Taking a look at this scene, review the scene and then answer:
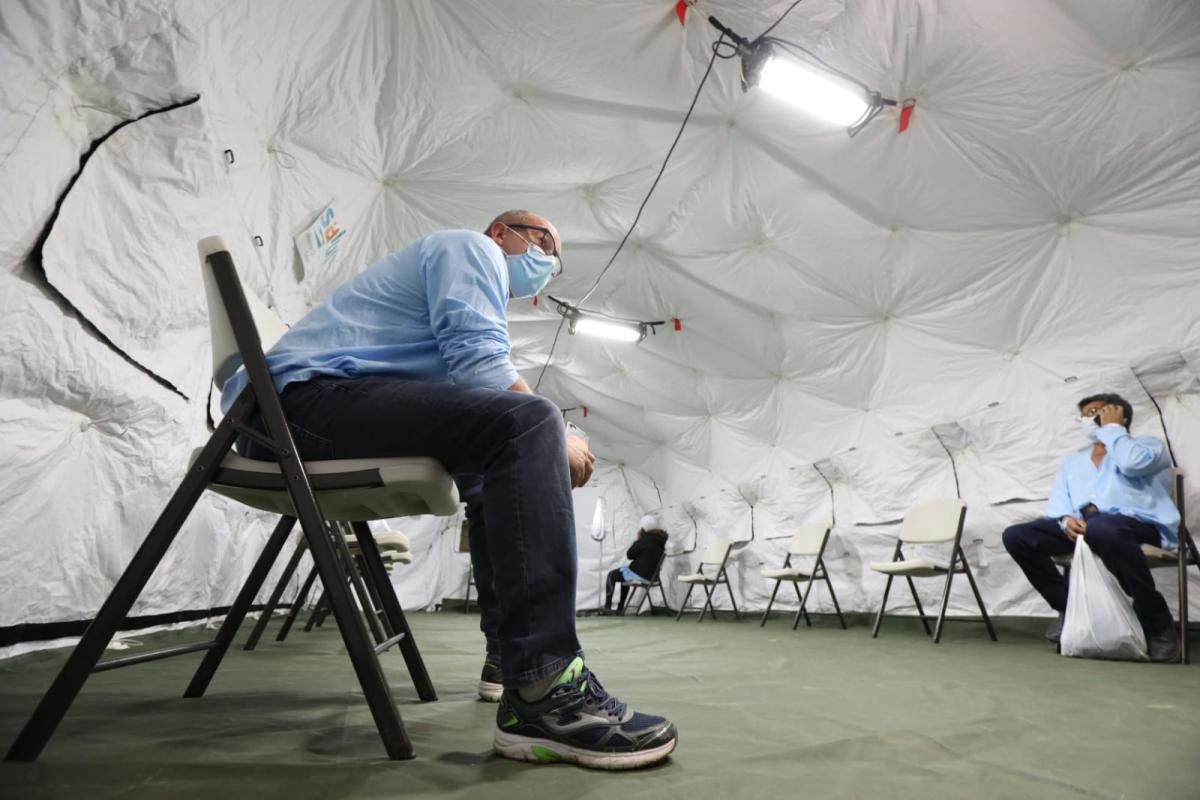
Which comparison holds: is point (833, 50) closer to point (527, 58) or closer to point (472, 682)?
point (527, 58)

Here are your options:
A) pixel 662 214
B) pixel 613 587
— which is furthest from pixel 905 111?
pixel 613 587

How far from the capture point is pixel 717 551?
6.68m

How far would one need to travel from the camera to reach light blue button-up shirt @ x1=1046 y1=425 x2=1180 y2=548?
296 cm

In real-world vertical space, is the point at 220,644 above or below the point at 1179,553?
below

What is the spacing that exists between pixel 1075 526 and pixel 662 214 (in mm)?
3169

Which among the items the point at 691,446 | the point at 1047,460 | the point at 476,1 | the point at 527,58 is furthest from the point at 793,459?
the point at 476,1

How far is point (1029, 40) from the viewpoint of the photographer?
300cm

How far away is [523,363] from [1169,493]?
5.82 m

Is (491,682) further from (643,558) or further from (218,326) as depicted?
(643,558)

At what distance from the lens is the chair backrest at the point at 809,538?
5.27 meters

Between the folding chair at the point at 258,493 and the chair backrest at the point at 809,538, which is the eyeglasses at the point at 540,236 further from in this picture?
the chair backrest at the point at 809,538

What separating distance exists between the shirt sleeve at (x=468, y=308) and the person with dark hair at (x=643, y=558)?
735 cm

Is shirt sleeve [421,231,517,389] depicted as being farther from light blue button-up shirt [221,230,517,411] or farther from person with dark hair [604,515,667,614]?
person with dark hair [604,515,667,614]

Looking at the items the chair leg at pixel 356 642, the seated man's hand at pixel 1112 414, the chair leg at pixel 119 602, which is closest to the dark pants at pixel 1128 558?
the seated man's hand at pixel 1112 414
